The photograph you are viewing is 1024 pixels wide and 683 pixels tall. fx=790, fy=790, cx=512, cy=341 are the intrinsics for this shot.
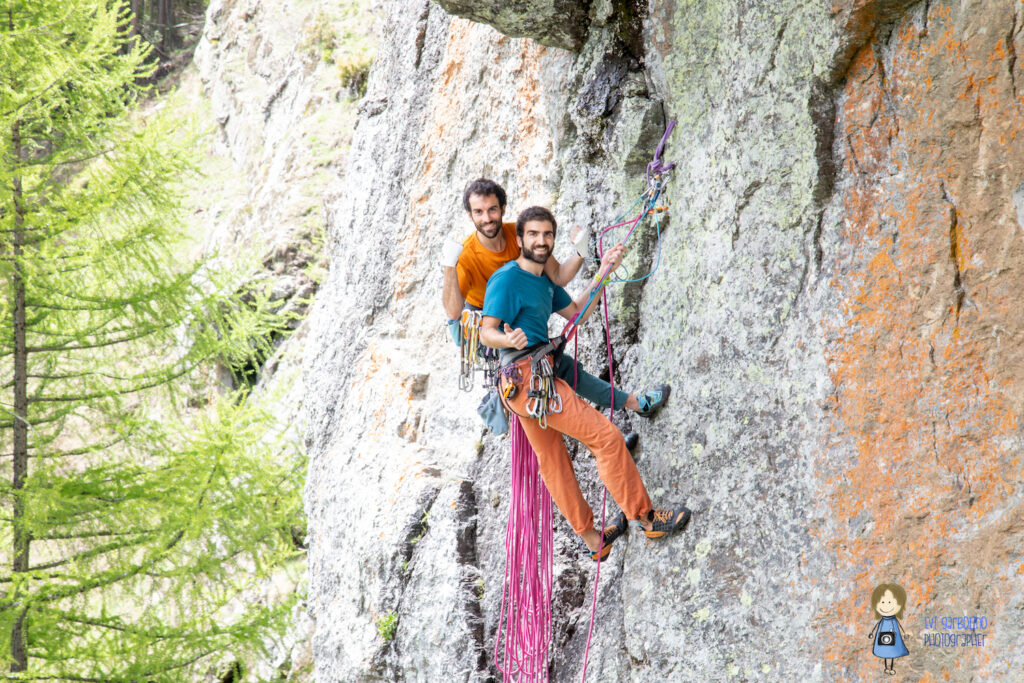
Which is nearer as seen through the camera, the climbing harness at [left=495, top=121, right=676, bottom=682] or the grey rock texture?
the climbing harness at [left=495, top=121, right=676, bottom=682]

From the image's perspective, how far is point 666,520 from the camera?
381 centimetres

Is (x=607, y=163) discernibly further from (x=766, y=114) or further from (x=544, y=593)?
(x=544, y=593)

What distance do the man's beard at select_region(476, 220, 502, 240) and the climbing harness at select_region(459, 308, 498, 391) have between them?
0.44 m

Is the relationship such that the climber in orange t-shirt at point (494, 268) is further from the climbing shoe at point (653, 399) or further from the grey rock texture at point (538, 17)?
the grey rock texture at point (538, 17)

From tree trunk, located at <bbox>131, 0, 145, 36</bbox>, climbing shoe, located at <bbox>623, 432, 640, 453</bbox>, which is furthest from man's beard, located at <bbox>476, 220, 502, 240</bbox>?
tree trunk, located at <bbox>131, 0, 145, 36</bbox>

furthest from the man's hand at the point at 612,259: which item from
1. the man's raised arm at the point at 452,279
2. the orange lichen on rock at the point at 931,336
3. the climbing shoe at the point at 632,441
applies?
the orange lichen on rock at the point at 931,336

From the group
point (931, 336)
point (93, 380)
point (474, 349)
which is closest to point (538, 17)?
point (474, 349)

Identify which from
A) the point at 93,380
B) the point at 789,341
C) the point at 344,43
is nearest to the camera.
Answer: the point at 789,341

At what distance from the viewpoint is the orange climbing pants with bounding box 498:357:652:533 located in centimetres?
383

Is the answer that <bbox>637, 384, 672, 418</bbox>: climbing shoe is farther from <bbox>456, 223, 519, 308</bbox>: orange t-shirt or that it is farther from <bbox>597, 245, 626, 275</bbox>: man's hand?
<bbox>456, 223, 519, 308</bbox>: orange t-shirt

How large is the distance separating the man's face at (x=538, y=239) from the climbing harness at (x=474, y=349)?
1.68 ft

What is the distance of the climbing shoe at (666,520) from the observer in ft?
12.3

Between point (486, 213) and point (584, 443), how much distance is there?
1271 millimetres

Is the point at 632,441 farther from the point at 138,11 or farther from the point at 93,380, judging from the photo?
the point at 138,11
